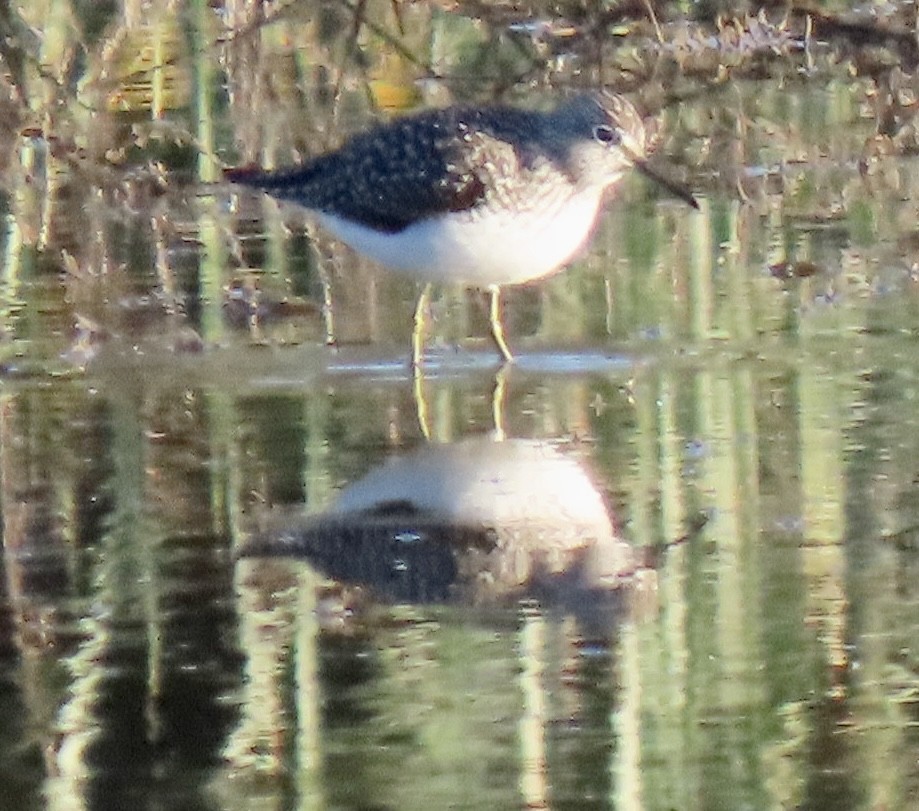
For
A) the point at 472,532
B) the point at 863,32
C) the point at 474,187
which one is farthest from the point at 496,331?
the point at 863,32

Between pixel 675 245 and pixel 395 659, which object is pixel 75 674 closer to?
pixel 395 659

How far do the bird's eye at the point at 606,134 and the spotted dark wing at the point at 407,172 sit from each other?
346mm

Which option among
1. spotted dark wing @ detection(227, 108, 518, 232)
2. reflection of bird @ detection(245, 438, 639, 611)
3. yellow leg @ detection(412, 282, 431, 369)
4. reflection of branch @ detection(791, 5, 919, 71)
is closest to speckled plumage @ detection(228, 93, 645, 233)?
spotted dark wing @ detection(227, 108, 518, 232)

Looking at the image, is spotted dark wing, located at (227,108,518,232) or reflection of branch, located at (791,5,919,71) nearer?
spotted dark wing, located at (227,108,518,232)

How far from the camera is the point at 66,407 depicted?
21.6 feet

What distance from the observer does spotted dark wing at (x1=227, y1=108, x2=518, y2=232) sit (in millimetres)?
6867

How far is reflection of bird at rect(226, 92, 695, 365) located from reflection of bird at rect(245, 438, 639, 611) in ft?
3.06

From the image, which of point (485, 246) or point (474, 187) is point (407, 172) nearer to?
point (474, 187)

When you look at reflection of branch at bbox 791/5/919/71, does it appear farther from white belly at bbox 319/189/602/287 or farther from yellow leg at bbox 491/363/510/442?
yellow leg at bbox 491/363/510/442

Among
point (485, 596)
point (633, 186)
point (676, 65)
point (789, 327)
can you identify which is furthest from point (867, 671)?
point (676, 65)

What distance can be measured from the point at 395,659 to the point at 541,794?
2.34 feet

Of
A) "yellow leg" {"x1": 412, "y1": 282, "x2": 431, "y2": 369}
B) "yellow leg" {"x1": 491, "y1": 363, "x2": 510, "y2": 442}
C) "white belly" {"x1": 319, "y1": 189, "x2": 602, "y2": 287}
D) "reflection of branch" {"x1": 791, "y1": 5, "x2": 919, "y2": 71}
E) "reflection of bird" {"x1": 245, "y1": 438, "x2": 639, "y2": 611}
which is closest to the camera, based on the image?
"reflection of bird" {"x1": 245, "y1": 438, "x2": 639, "y2": 611}

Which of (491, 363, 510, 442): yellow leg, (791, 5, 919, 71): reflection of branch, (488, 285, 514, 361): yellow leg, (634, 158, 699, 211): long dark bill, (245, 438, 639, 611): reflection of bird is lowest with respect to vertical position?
(245, 438, 639, 611): reflection of bird

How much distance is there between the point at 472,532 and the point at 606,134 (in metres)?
2.35
